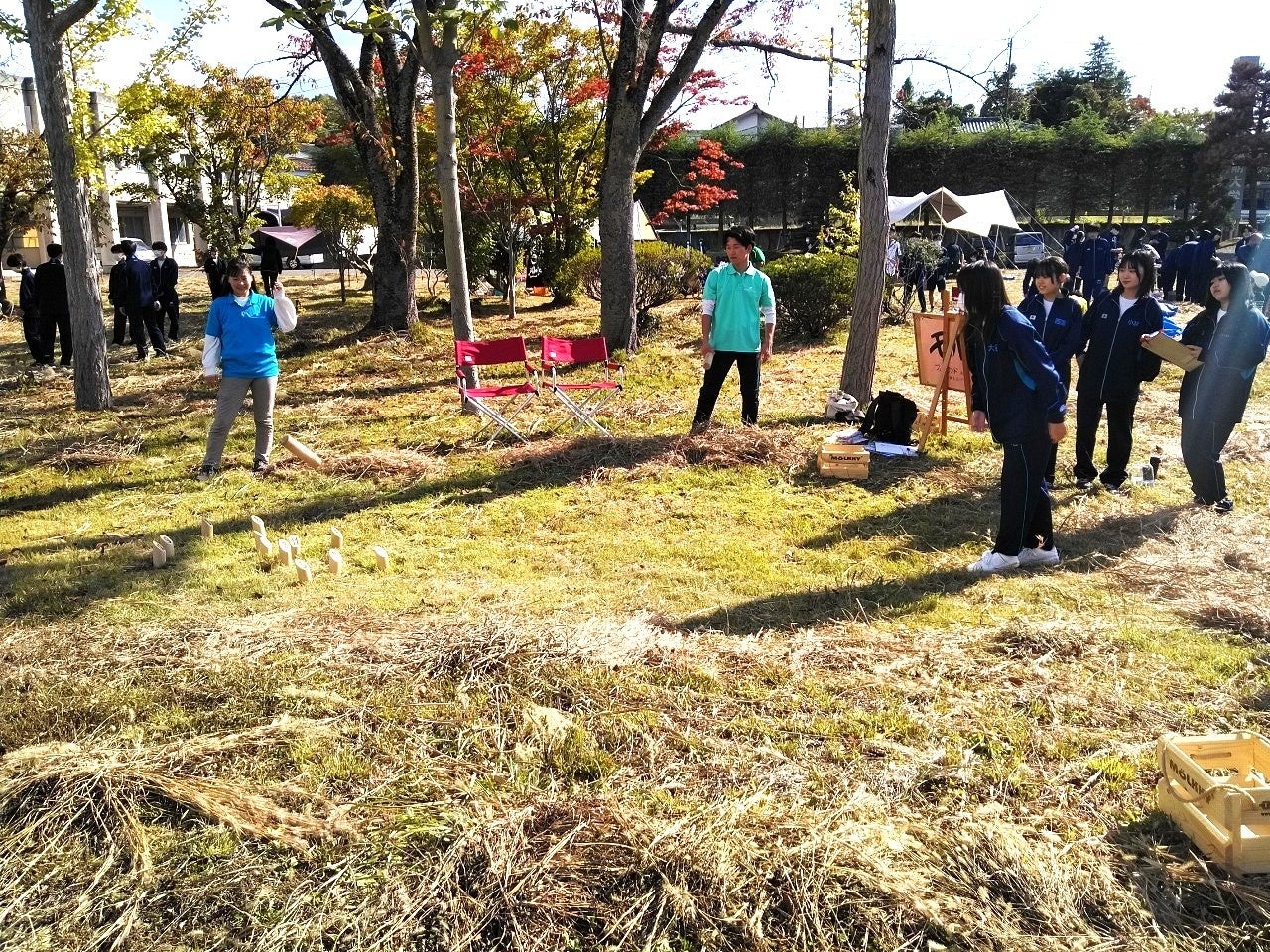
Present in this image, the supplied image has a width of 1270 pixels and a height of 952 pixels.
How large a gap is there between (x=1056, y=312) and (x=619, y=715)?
202 inches

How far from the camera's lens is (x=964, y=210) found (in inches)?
814

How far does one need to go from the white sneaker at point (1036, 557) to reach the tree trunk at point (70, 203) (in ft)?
29.9

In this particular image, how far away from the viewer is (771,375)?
37.2 ft

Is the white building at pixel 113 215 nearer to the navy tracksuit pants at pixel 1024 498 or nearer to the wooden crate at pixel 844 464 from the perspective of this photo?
the wooden crate at pixel 844 464

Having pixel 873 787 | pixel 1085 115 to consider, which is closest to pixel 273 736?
pixel 873 787

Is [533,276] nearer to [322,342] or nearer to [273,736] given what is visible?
[322,342]

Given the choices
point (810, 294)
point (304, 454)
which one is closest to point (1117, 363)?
point (304, 454)

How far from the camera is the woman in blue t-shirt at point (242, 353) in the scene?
7.43 metres

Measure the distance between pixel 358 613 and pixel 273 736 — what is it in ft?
4.13

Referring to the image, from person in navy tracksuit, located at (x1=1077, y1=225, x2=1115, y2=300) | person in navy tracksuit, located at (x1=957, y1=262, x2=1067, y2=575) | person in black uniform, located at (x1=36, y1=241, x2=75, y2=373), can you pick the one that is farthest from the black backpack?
person in navy tracksuit, located at (x1=1077, y1=225, x2=1115, y2=300)

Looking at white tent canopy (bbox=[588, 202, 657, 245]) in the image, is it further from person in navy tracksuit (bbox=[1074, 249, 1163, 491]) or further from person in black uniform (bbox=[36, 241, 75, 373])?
person in navy tracksuit (bbox=[1074, 249, 1163, 491])

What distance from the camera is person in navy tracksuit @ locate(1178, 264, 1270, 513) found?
6148 mm

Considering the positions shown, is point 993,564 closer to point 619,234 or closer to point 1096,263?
point 619,234

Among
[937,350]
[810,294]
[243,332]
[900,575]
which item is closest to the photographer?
[900,575]
